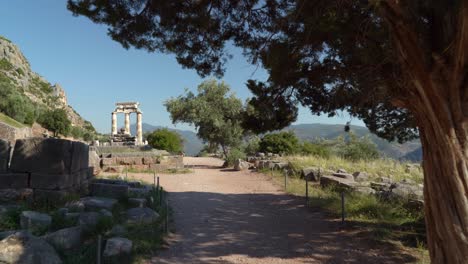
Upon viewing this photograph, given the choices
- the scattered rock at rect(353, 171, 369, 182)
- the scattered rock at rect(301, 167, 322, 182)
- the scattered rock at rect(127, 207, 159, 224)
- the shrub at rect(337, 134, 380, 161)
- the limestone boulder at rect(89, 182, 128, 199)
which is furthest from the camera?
the shrub at rect(337, 134, 380, 161)

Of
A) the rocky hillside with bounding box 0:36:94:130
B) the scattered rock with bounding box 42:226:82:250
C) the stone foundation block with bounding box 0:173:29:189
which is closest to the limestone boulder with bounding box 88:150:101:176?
the stone foundation block with bounding box 0:173:29:189

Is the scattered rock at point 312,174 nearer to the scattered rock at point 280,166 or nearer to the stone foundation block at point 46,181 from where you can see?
the scattered rock at point 280,166

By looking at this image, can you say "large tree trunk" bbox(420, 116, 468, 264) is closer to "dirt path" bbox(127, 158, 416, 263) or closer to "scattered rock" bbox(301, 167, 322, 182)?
"dirt path" bbox(127, 158, 416, 263)

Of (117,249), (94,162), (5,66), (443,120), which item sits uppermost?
(5,66)

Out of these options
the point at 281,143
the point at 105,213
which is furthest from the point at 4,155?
the point at 281,143

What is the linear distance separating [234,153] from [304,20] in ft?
56.1

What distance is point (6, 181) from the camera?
744 centimetres

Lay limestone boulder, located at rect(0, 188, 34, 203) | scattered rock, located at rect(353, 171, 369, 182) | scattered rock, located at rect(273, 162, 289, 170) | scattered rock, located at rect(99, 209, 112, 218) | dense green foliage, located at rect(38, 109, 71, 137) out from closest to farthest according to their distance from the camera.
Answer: scattered rock, located at rect(99, 209, 112, 218)
limestone boulder, located at rect(0, 188, 34, 203)
scattered rock, located at rect(353, 171, 369, 182)
scattered rock, located at rect(273, 162, 289, 170)
dense green foliage, located at rect(38, 109, 71, 137)

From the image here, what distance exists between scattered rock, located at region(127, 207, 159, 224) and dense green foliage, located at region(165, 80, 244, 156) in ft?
64.8

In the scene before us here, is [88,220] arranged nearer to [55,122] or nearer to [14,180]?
[14,180]

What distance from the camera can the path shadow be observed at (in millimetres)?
5863

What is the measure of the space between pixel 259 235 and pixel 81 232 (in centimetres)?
327

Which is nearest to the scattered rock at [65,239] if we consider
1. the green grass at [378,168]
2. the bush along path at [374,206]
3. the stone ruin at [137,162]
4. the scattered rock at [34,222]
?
the scattered rock at [34,222]

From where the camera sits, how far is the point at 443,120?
395cm
